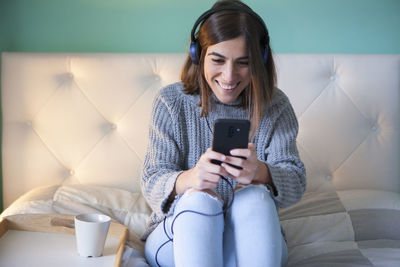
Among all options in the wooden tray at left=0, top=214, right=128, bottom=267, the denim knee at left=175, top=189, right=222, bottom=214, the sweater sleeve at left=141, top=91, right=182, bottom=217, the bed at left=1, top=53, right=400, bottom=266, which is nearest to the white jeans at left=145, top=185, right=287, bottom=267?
the denim knee at left=175, top=189, right=222, bottom=214

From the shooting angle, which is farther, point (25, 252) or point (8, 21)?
point (8, 21)

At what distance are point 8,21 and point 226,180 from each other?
1039mm

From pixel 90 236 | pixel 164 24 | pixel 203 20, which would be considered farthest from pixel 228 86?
pixel 164 24

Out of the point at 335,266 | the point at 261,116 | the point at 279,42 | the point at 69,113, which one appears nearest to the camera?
the point at 335,266

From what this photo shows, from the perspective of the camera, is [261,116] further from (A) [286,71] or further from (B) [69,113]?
(B) [69,113]

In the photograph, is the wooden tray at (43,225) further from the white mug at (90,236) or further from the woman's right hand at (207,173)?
the woman's right hand at (207,173)

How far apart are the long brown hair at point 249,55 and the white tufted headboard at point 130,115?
427mm

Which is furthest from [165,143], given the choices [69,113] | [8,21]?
[8,21]

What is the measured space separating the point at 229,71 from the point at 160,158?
27 cm

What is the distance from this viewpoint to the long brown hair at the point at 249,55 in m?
1.02

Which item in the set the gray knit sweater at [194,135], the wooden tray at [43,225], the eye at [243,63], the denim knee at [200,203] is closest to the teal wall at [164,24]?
the gray knit sweater at [194,135]

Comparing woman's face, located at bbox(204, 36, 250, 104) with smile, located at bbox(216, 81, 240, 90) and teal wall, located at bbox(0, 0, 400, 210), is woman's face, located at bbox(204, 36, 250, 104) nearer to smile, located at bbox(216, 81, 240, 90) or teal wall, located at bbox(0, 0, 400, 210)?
smile, located at bbox(216, 81, 240, 90)

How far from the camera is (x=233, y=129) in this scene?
2.93 ft

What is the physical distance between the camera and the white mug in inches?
37.5
